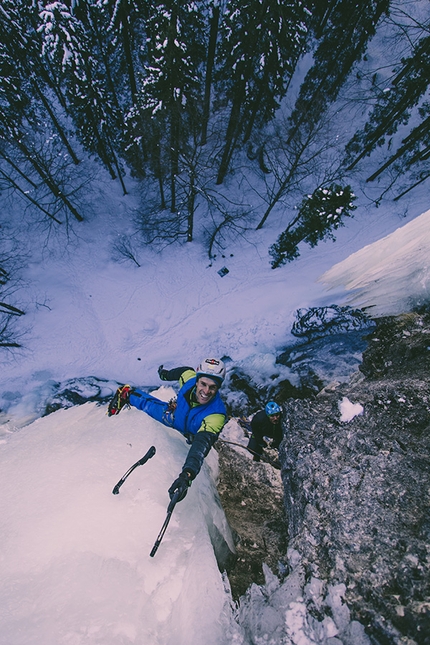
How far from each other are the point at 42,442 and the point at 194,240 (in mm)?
13605

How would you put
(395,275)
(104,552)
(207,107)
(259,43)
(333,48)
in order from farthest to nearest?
(333,48) < (207,107) < (259,43) < (395,275) < (104,552)

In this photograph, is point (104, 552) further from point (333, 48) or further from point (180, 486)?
point (333, 48)

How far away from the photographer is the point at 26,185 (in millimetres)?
18078

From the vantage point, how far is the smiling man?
12.7ft

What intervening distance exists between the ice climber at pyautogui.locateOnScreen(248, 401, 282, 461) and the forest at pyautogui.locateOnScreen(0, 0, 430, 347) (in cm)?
958

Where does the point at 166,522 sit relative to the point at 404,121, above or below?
below

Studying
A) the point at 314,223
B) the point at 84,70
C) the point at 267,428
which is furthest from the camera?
the point at 314,223

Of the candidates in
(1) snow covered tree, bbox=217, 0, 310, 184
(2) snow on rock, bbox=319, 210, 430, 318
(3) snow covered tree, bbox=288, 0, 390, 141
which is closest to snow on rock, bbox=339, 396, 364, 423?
(2) snow on rock, bbox=319, 210, 430, 318

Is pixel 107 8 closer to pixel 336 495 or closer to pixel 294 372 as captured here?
pixel 294 372

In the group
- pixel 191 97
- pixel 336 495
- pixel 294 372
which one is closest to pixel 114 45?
pixel 191 97

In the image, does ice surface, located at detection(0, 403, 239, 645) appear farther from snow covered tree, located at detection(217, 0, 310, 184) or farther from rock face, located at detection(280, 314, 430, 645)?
snow covered tree, located at detection(217, 0, 310, 184)

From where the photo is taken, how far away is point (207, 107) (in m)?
15.8

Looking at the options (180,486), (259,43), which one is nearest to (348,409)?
(180,486)

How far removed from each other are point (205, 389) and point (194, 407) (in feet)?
1.39
